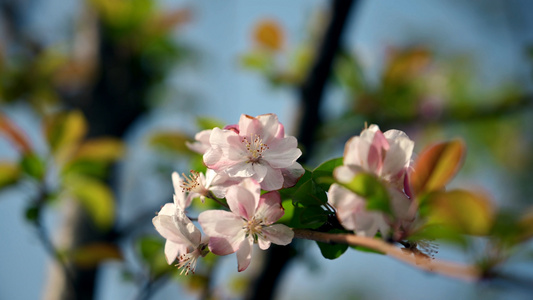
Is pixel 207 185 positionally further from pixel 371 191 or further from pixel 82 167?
pixel 82 167

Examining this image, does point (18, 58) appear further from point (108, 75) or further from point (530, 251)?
point (530, 251)

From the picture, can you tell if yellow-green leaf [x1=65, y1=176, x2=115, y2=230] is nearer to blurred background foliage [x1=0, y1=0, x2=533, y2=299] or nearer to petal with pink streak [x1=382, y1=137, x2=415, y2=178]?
blurred background foliage [x1=0, y1=0, x2=533, y2=299]

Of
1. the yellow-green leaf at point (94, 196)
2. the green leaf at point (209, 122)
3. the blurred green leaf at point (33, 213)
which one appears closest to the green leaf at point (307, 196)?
the green leaf at point (209, 122)

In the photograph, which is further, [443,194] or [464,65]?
[464,65]

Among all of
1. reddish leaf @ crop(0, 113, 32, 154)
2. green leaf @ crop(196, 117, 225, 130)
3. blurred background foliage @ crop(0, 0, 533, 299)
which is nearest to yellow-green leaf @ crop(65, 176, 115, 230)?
blurred background foliage @ crop(0, 0, 533, 299)

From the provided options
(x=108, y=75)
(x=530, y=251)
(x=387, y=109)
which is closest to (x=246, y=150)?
(x=530, y=251)

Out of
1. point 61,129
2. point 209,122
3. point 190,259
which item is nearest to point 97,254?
point 61,129

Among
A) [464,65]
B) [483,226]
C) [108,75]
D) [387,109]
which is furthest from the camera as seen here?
[464,65]
